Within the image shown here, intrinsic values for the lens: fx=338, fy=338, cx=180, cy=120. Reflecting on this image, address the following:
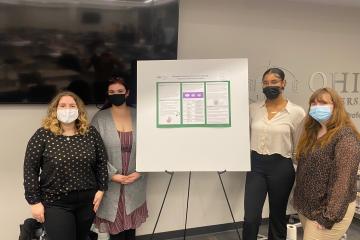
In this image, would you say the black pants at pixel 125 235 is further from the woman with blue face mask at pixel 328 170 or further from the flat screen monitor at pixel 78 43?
the woman with blue face mask at pixel 328 170

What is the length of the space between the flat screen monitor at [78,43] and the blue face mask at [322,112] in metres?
1.34

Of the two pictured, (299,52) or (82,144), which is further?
(299,52)

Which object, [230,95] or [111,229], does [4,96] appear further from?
[230,95]

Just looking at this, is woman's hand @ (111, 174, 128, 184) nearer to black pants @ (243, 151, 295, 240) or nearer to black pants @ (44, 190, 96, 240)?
black pants @ (44, 190, 96, 240)

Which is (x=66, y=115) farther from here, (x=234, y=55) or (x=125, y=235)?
(x=234, y=55)

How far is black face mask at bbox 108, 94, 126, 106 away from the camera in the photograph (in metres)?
2.52

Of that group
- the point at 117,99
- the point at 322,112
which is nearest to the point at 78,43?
the point at 117,99

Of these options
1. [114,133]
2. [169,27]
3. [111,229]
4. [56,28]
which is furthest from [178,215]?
[56,28]

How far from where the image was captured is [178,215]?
131 inches

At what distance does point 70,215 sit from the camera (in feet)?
7.22

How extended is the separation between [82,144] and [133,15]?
1.29 m

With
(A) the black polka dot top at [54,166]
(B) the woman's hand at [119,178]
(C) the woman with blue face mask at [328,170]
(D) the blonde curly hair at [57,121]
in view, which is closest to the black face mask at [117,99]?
(D) the blonde curly hair at [57,121]

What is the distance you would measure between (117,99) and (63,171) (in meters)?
0.67

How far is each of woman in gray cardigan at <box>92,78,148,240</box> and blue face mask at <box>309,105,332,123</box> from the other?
4.28 feet
